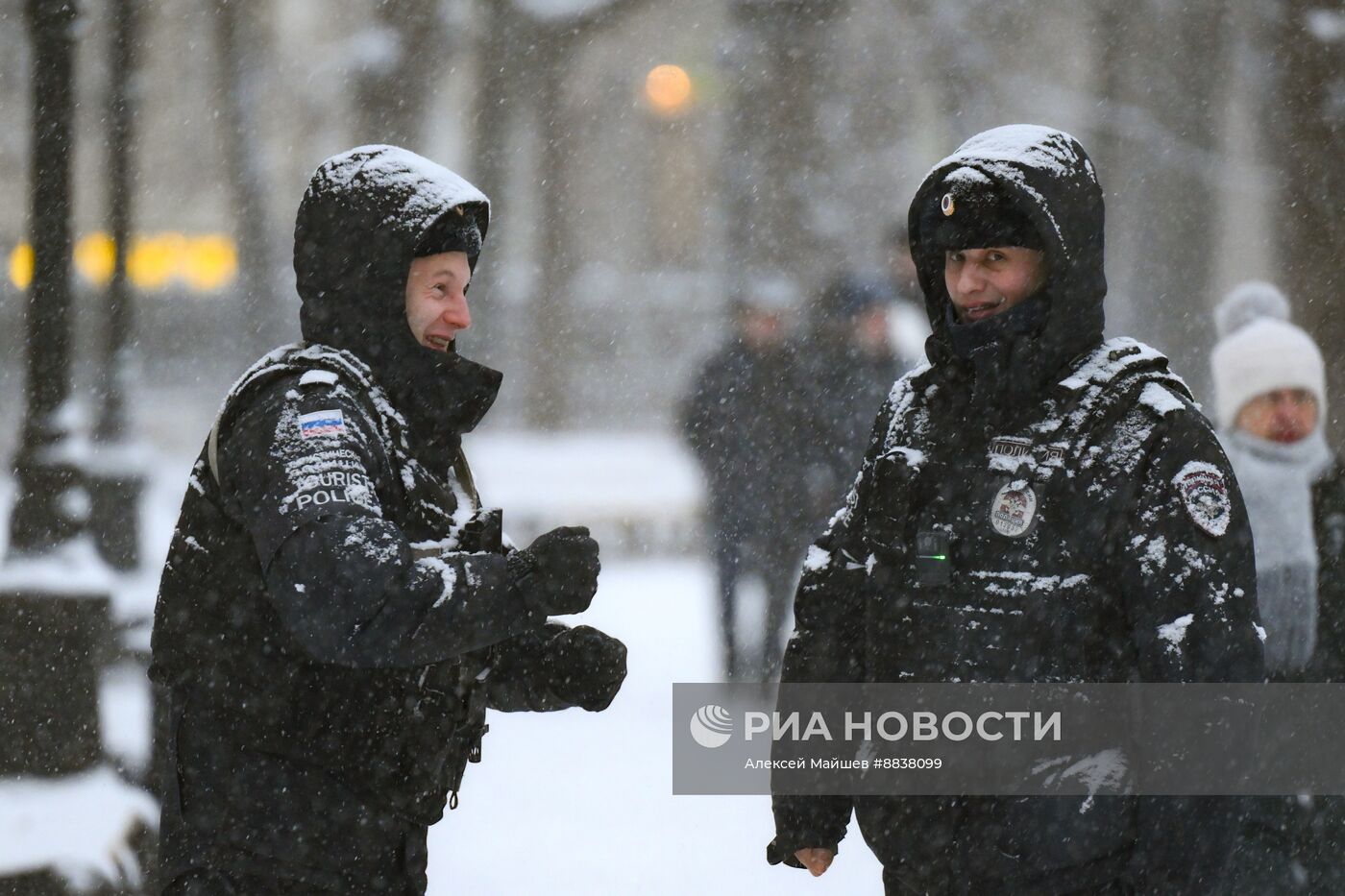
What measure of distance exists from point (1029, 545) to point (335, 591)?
1190 mm

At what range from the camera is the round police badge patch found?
2738 millimetres

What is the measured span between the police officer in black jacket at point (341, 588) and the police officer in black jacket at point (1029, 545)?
592 millimetres

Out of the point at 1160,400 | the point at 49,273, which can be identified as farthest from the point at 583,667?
the point at 49,273

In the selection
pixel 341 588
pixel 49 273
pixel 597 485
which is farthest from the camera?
pixel 597 485

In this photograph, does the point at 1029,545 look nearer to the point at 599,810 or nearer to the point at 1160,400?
the point at 1160,400

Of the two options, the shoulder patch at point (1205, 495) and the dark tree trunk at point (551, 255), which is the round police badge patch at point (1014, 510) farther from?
the dark tree trunk at point (551, 255)

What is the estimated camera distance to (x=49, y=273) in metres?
6.30

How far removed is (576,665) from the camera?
122 inches

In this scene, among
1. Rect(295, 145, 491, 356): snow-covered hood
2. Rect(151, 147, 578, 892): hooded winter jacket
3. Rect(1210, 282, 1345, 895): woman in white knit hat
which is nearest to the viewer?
Rect(151, 147, 578, 892): hooded winter jacket

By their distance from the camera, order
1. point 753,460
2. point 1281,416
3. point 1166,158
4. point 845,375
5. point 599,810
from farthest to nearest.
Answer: point 1166,158 < point 753,460 < point 845,375 < point 599,810 < point 1281,416

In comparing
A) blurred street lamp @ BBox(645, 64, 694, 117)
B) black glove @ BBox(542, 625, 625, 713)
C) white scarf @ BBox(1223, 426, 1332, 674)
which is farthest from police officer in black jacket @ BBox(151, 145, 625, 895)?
blurred street lamp @ BBox(645, 64, 694, 117)

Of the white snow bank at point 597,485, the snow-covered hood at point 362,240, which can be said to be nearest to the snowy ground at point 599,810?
the snow-covered hood at point 362,240

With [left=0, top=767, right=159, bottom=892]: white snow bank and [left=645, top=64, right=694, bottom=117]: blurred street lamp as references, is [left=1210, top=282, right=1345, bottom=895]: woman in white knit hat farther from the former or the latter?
[left=645, top=64, right=694, bottom=117]: blurred street lamp

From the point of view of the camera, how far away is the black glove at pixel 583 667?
3.11m
